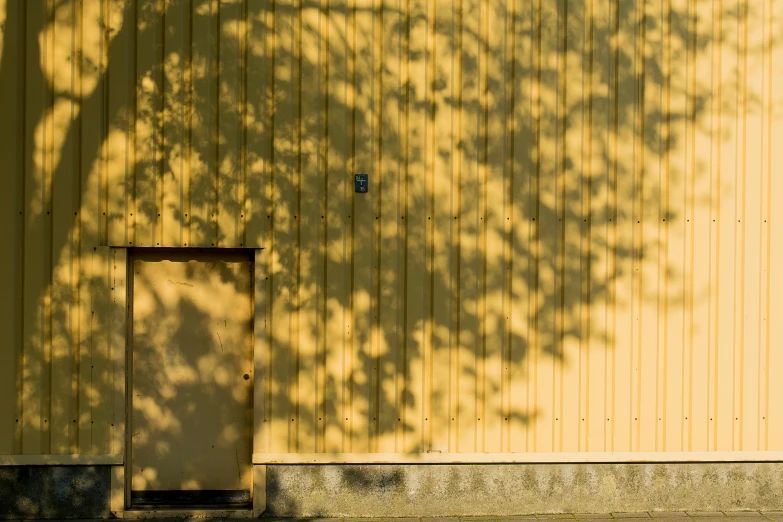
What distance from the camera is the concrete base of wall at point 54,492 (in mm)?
6082

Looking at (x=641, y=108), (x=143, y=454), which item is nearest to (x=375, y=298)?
(x=143, y=454)

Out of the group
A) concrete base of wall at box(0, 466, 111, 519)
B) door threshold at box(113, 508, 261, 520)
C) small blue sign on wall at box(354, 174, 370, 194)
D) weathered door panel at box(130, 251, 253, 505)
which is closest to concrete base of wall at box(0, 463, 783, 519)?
concrete base of wall at box(0, 466, 111, 519)

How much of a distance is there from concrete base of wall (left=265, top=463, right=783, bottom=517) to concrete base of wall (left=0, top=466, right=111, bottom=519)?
1.35 m

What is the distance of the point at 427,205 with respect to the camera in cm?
625

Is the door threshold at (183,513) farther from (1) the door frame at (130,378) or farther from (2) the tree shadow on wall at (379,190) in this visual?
(2) the tree shadow on wall at (379,190)

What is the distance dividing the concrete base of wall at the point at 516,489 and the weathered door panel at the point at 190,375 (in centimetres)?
53

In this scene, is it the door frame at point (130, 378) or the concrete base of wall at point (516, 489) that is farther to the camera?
the concrete base of wall at point (516, 489)

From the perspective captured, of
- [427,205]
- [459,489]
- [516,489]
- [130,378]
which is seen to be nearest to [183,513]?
[130,378]

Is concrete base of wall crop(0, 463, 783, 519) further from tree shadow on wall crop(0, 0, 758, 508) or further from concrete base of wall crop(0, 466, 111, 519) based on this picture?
tree shadow on wall crop(0, 0, 758, 508)

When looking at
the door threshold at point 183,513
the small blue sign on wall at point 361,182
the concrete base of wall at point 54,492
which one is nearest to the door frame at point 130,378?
the door threshold at point 183,513

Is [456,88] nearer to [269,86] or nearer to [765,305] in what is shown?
[269,86]

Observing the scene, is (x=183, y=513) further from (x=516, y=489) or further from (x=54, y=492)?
(x=516, y=489)

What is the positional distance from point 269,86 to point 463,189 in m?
1.76

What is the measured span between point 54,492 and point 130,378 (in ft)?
3.43
